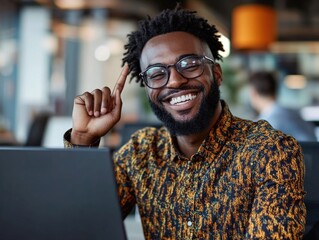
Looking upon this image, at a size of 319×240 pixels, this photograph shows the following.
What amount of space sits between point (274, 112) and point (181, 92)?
277cm

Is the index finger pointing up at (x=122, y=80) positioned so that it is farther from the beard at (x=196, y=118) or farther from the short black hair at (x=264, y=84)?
the short black hair at (x=264, y=84)

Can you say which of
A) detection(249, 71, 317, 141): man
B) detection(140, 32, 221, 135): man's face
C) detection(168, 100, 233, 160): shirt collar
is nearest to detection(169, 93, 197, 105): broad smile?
detection(140, 32, 221, 135): man's face

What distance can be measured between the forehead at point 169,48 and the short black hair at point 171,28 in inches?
0.9

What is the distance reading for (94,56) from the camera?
11.1 meters

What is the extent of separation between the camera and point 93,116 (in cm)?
151

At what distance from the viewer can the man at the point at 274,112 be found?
3.59 metres

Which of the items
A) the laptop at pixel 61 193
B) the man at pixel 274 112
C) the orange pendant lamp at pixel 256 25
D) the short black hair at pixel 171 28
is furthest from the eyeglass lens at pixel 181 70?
the orange pendant lamp at pixel 256 25

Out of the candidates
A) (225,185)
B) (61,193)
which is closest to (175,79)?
(225,185)

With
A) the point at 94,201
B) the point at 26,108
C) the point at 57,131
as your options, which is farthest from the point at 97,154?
the point at 26,108

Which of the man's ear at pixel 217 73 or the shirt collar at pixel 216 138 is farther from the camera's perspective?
the man's ear at pixel 217 73

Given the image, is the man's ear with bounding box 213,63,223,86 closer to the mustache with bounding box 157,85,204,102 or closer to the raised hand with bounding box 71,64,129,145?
Result: the mustache with bounding box 157,85,204,102

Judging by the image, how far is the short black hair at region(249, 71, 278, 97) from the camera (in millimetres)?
4668

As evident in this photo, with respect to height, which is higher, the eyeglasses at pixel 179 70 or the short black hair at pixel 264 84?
the eyeglasses at pixel 179 70

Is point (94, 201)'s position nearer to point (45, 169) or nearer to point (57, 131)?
point (45, 169)
